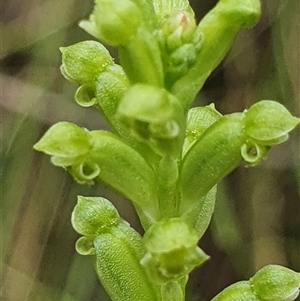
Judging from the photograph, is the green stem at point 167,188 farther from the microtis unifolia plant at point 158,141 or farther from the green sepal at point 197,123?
the green sepal at point 197,123

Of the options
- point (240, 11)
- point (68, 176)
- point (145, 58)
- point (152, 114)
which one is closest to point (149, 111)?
point (152, 114)

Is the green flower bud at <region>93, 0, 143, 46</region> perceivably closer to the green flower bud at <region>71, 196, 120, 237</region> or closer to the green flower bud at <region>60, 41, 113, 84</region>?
Result: the green flower bud at <region>60, 41, 113, 84</region>

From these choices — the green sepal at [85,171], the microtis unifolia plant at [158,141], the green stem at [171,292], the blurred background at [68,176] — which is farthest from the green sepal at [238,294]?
the blurred background at [68,176]

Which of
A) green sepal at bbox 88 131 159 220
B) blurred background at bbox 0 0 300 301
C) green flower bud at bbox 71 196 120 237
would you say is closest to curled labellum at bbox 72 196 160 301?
green flower bud at bbox 71 196 120 237

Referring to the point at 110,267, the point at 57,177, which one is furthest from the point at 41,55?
the point at 110,267

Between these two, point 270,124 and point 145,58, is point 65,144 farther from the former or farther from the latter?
point 270,124

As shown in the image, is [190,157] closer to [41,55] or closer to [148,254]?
[148,254]
